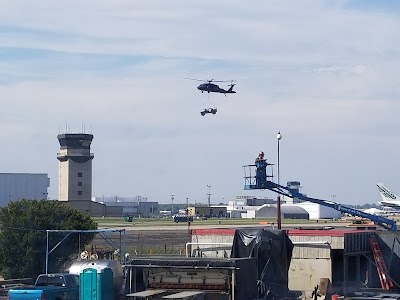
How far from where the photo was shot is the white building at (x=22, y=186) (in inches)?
7008

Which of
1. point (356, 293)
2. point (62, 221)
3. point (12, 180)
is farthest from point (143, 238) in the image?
point (12, 180)

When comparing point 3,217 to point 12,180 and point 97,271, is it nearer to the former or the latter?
point 97,271

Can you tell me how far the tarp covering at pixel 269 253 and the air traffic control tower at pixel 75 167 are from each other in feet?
489

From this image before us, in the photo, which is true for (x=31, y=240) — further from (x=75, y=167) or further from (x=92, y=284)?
(x=75, y=167)

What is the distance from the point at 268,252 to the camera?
27.9 m

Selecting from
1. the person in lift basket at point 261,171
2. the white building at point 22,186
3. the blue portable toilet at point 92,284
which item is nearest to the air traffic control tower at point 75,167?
the white building at point 22,186

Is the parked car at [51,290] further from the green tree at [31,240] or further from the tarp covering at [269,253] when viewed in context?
the green tree at [31,240]

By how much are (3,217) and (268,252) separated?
19382 mm

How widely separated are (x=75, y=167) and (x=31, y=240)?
139339mm

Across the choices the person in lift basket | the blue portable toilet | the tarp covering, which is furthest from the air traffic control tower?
the blue portable toilet

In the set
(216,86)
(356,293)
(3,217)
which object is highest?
(216,86)

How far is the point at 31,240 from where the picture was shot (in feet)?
133

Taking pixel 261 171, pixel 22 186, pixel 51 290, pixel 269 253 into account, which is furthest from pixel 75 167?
pixel 51 290

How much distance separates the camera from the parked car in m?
25.5
